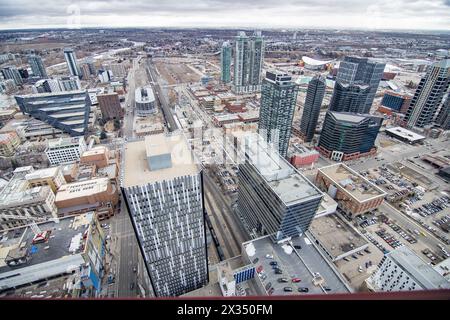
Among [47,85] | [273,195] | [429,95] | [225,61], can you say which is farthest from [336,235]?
[47,85]

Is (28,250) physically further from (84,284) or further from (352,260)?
(352,260)

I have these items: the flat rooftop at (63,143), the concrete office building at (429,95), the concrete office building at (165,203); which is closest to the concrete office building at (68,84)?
the flat rooftop at (63,143)

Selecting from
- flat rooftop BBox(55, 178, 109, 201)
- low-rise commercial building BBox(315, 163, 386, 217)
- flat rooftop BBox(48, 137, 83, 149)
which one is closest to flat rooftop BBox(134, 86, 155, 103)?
flat rooftop BBox(48, 137, 83, 149)

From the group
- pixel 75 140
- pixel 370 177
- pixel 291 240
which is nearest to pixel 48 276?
pixel 291 240

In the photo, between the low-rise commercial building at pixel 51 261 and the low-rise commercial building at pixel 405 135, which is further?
the low-rise commercial building at pixel 405 135

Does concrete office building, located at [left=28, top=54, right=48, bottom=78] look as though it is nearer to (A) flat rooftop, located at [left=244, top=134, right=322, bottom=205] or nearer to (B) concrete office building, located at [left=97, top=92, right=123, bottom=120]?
(B) concrete office building, located at [left=97, top=92, right=123, bottom=120]

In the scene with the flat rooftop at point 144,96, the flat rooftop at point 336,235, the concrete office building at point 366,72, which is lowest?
the flat rooftop at point 336,235

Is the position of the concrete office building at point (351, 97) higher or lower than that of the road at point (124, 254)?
higher

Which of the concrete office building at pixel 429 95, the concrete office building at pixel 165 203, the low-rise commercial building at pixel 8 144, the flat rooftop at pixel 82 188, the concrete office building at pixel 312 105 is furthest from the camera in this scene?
the concrete office building at pixel 429 95

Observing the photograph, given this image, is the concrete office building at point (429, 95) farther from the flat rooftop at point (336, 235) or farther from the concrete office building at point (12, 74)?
the concrete office building at point (12, 74)
